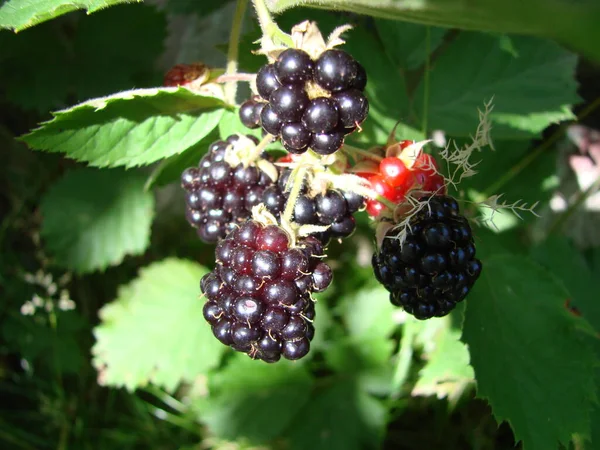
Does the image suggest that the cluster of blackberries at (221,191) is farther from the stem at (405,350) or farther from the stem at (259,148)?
the stem at (405,350)

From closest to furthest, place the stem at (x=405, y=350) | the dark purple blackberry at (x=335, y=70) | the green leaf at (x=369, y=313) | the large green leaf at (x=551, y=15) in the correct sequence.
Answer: the large green leaf at (x=551, y=15)
the dark purple blackberry at (x=335, y=70)
the stem at (x=405, y=350)
the green leaf at (x=369, y=313)

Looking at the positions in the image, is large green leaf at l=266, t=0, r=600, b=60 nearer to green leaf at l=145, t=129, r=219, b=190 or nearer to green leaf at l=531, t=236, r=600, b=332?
green leaf at l=145, t=129, r=219, b=190

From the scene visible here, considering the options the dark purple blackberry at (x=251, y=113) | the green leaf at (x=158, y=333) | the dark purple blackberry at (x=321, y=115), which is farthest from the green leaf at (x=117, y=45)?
the dark purple blackberry at (x=321, y=115)

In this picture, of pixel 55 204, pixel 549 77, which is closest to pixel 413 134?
pixel 549 77

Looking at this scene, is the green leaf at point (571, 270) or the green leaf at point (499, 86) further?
the green leaf at point (571, 270)

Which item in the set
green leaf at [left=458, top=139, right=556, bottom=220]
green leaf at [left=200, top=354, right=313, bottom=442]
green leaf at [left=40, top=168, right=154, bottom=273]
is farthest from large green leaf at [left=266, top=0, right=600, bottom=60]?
green leaf at [left=40, top=168, right=154, bottom=273]

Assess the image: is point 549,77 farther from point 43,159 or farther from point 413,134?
point 43,159
